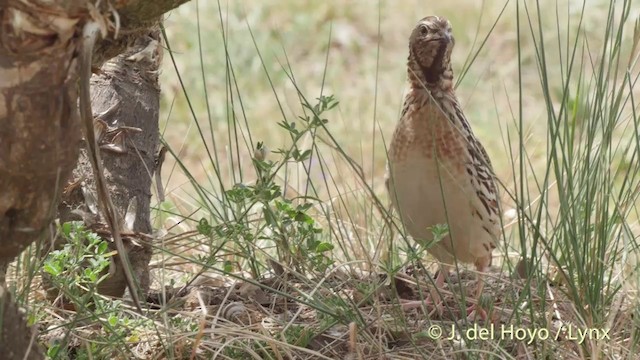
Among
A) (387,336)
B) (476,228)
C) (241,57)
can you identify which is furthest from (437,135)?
(241,57)

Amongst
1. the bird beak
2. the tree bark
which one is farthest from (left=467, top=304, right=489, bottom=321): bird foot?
the tree bark

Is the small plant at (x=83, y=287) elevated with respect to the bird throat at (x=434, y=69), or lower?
lower

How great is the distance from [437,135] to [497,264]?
3.22 ft

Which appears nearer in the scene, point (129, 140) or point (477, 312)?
point (477, 312)

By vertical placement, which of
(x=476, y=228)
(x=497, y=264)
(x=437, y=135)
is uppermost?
(x=437, y=135)

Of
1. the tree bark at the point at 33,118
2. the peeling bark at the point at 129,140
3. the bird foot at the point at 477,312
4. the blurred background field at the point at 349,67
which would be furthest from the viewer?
the blurred background field at the point at 349,67

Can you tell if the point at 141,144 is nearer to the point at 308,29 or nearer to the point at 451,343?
the point at 451,343

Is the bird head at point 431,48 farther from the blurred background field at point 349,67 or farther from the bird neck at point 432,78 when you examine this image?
the blurred background field at point 349,67

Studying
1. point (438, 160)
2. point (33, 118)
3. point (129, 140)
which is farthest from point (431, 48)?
point (33, 118)

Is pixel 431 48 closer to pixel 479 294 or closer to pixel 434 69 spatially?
pixel 434 69

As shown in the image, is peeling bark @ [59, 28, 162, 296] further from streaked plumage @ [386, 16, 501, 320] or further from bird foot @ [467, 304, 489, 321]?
bird foot @ [467, 304, 489, 321]

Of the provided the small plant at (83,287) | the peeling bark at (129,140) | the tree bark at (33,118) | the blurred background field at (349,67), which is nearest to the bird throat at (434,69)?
the peeling bark at (129,140)

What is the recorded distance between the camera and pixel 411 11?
26.0 ft

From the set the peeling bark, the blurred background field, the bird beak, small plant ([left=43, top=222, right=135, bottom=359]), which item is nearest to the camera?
small plant ([left=43, top=222, right=135, bottom=359])
